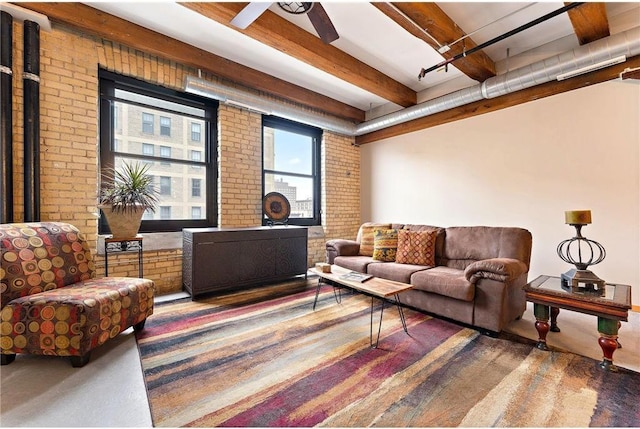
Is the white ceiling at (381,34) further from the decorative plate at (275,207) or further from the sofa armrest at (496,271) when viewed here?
the sofa armrest at (496,271)

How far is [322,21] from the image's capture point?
2.08 m

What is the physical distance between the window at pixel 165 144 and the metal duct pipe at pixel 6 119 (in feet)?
2.43

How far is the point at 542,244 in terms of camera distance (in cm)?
351

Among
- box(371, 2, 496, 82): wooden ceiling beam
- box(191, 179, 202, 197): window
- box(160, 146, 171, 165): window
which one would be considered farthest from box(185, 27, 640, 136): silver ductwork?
box(191, 179, 202, 197): window

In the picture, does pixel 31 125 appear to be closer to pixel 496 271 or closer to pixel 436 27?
pixel 436 27

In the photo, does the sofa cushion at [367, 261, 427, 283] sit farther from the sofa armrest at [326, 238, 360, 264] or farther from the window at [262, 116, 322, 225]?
the window at [262, 116, 322, 225]

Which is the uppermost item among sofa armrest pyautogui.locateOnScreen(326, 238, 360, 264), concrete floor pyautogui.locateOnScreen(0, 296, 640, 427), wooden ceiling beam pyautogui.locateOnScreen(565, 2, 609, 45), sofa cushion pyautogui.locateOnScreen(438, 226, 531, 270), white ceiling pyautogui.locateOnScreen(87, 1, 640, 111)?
white ceiling pyautogui.locateOnScreen(87, 1, 640, 111)

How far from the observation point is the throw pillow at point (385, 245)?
12.1 feet

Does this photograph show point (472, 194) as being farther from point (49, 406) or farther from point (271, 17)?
point (49, 406)

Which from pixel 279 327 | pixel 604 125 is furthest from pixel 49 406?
pixel 604 125

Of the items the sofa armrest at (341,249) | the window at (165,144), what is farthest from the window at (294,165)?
the sofa armrest at (341,249)

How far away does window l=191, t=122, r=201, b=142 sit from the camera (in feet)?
13.1

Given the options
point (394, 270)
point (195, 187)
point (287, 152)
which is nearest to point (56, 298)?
point (195, 187)

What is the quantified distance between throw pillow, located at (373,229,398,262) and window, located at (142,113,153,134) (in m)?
3.38
